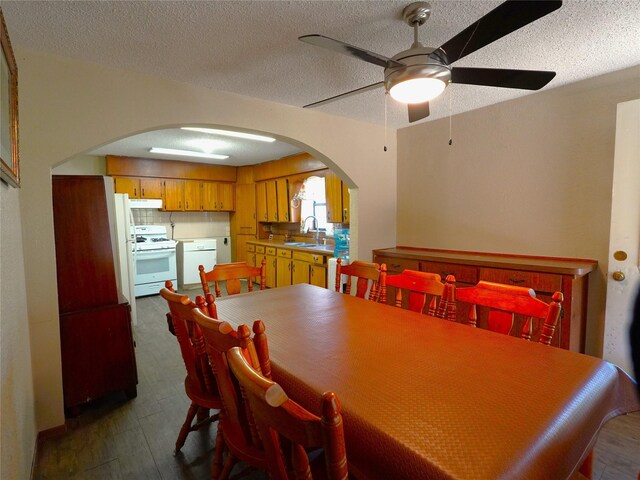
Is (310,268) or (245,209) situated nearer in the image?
(310,268)

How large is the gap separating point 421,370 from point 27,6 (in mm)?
2332

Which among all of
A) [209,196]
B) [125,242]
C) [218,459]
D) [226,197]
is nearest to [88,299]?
[218,459]

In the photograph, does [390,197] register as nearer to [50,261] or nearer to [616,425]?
[616,425]

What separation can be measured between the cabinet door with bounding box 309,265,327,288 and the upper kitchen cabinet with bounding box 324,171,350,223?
704mm

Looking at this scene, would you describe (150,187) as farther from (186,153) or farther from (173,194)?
(186,153)

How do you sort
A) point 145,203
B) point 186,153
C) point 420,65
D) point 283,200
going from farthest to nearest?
point 283,200 < point 145,203 < point 186,153 < point 420,65

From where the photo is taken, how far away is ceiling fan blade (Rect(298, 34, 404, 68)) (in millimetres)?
1284

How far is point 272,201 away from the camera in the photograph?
235 inches

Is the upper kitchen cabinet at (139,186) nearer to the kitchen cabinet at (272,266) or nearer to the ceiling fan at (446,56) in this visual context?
the kitchen cabinet at (272,266)

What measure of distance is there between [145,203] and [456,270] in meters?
4.84

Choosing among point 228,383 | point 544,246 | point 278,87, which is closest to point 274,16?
point 278,87

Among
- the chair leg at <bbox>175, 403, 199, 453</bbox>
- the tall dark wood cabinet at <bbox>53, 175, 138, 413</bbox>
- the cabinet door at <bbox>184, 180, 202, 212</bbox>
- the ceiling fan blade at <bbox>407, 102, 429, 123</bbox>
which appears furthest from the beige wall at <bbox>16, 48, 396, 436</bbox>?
the cabinet door at <bbox>184, 180, 202, 212</bbox>

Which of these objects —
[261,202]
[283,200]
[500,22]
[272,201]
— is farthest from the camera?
[261,202]

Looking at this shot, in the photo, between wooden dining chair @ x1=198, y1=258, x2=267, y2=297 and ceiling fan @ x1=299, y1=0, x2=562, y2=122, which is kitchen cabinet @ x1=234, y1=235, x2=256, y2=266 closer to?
wooden dining chair @ x1=198, y1=258, x2=267, y2=297
